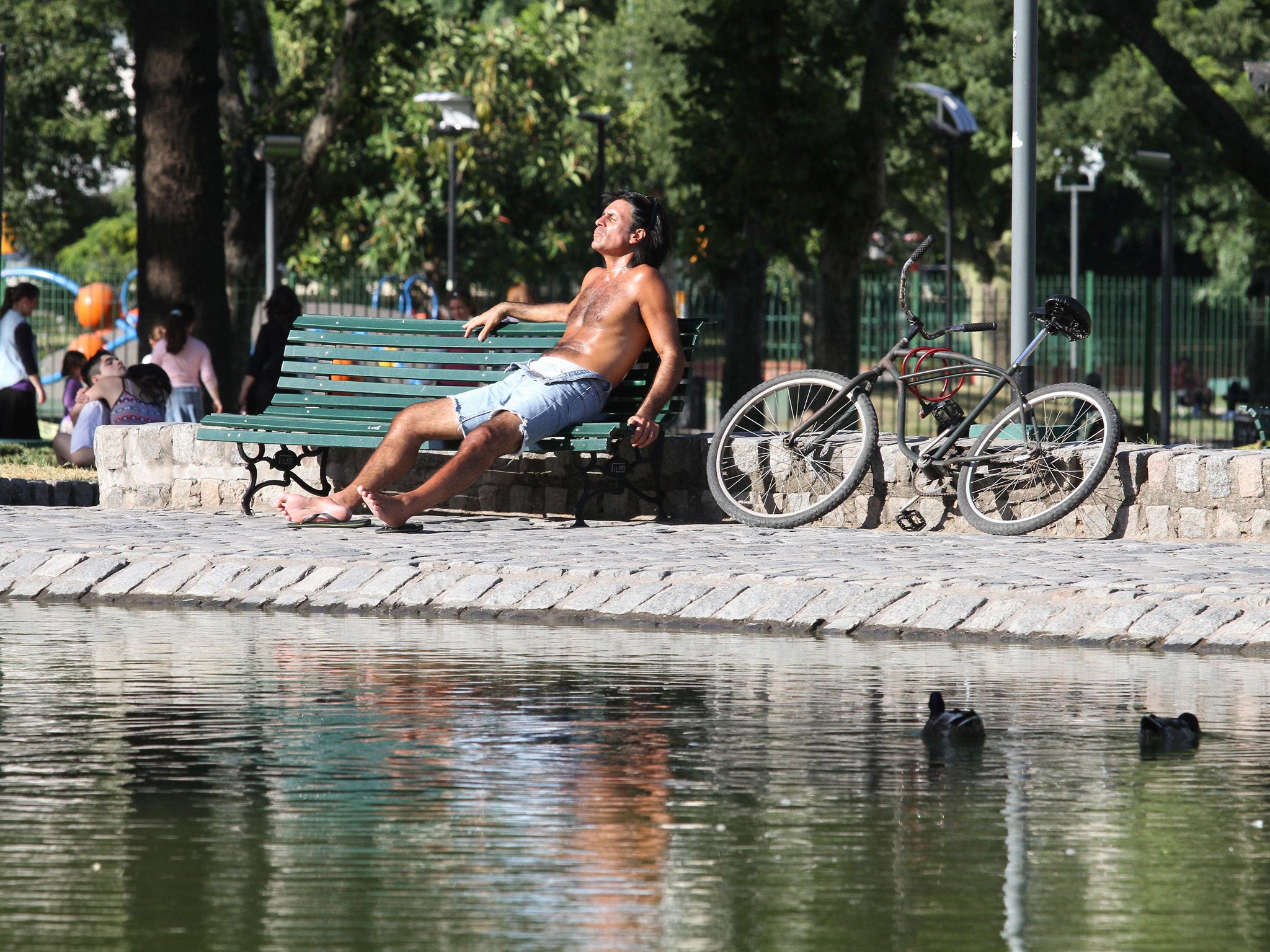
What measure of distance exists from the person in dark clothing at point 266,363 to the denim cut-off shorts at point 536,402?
6476 mm

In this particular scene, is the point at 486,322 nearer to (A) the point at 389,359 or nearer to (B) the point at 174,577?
(A) the point at 389,359

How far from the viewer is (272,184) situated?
25594 mm

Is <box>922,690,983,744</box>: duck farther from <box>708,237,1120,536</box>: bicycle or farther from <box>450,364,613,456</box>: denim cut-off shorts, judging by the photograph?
<box>450,364,613,456</box>: denim cut-off shorts

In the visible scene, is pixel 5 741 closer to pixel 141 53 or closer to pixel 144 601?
pixel 144 601

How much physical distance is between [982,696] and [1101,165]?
1822 inches

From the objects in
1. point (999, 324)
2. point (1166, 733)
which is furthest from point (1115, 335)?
point (1166, 733)

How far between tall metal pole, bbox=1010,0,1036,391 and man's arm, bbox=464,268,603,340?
2555 millimetres

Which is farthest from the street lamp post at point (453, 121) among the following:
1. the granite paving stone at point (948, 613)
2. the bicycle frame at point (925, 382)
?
the granite paving stone at point (948, 613)

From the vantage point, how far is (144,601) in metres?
9.27

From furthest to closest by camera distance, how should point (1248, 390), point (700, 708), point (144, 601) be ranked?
point (1248, 390)
point (144, 601)
point (700, 708)

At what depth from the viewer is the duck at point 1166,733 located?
583 centimetres

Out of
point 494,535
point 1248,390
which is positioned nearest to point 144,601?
point 494,535

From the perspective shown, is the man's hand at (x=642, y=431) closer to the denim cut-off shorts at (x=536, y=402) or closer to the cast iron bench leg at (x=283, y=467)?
the denim cut-off shorts at (x=536, y=402)

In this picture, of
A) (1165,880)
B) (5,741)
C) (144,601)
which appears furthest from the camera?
(144,601)
